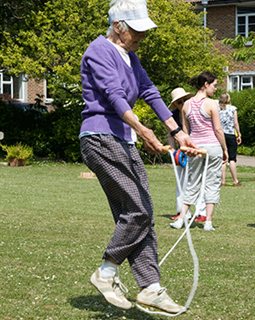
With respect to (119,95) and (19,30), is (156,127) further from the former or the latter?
(119,95)

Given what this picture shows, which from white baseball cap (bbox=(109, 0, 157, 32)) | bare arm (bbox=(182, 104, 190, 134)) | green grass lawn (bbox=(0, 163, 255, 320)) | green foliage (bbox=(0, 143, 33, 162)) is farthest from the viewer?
green foliage (bbox=(0, 143, 33, 162))

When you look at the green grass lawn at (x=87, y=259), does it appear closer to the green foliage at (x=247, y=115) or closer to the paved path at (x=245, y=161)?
the paved path at (x=245, y=161)

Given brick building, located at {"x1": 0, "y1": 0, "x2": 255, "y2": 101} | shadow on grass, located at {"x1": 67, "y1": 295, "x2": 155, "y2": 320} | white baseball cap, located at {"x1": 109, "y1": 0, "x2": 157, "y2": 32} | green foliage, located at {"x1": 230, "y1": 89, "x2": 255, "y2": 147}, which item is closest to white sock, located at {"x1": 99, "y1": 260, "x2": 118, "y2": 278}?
shadow on grass, located at {"x1": 67, "y1": 295, "x2": 155, "y2": 320}

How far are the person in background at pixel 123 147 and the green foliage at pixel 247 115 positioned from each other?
107ft

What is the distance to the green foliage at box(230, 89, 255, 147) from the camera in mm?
38594

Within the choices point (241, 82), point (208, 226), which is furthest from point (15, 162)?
point (241, 82)

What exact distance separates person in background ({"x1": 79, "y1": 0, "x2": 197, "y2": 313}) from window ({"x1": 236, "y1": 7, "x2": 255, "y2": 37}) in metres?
42.8

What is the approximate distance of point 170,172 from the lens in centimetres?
2483

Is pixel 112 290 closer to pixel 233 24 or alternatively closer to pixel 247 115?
pixel 247 115

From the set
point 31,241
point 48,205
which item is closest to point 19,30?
point 48,205

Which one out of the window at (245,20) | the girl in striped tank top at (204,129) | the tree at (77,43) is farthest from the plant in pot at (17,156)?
the window at (245,20)

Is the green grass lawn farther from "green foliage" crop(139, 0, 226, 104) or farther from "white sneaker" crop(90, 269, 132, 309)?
"green foliage" crop(139, 0, 226, 104)

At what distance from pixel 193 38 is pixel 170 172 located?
5910 millimetres

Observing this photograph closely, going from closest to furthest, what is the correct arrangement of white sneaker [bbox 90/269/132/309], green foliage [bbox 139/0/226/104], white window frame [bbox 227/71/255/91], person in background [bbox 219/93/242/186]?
white sneaker [bbox 90/269/132/309]
person in background [bbox 219/93/242/186]
green foliage [bbox 139/0/226/104]
white window frame [bbox 227/71/255/91]
